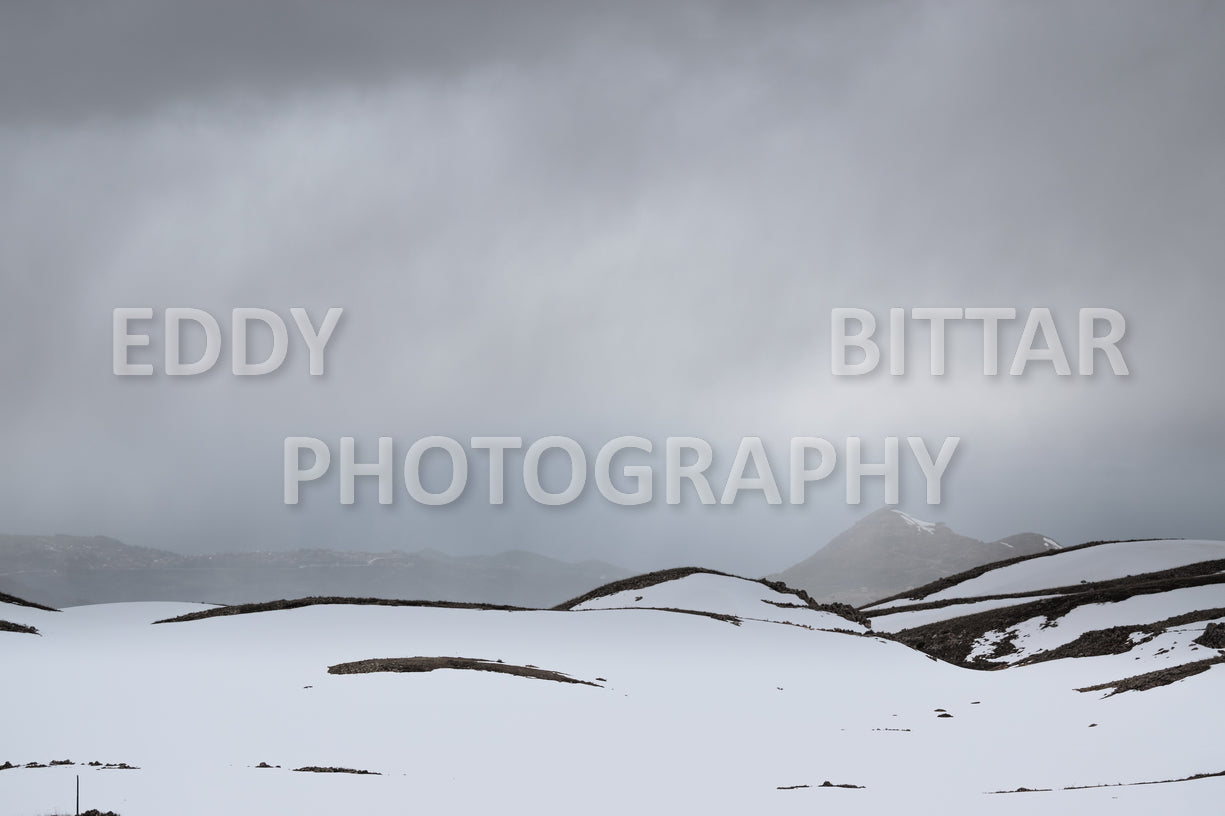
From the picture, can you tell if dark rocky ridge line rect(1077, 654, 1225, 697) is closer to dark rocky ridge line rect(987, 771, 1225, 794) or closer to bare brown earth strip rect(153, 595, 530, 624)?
dark rocky ridge line rect(987, 771, 1225, 794)

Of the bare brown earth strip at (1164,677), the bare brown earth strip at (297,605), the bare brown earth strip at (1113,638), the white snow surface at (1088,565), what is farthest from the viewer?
the white snow surface at (1088,565)

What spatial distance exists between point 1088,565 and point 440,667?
53965mm

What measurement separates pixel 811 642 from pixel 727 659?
6414 mm

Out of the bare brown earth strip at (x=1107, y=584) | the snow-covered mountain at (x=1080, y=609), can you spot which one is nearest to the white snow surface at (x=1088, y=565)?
the snow-covered mountain at (x=1080, y=609)

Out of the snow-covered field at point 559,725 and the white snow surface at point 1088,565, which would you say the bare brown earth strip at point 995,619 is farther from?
the snow-covered field at point 559,725

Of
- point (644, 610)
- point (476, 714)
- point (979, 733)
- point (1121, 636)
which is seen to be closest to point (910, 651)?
point (1121, 636)

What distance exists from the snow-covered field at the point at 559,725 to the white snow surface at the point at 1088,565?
1110 inches

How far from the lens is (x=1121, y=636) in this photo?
39.8 m

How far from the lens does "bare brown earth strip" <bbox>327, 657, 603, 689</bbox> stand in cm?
2741

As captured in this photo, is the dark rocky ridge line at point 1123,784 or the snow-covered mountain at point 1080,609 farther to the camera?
the snow-covered mountain at point 1080,609

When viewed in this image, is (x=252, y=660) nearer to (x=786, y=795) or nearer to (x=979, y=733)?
(x=786, y=795)

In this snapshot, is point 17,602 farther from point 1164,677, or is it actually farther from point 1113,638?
point 1113,638

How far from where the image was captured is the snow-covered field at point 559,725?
16203 millimetres

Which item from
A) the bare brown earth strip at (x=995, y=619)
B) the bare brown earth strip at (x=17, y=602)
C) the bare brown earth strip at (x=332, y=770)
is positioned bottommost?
the bare brown earth strip at (x=995, y=619)
